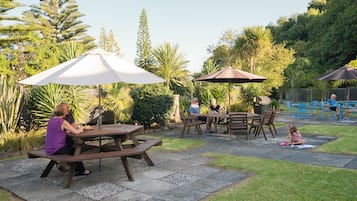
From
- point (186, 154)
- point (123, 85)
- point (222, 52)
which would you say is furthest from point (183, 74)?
point (222, 52)

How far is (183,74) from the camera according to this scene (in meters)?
13.3

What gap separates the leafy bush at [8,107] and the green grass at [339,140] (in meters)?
7.36

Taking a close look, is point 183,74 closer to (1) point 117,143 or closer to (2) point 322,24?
(1) point 117,143

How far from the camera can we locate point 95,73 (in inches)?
188

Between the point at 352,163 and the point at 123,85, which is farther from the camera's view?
the point at 123,85

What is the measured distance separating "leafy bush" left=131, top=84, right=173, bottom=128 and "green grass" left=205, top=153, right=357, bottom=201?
482 centimetres

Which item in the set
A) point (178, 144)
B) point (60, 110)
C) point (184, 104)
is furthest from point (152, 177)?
point (184, 104)

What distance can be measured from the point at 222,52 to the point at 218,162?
24.8 meters

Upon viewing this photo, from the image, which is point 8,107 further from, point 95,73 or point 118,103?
point 95,73

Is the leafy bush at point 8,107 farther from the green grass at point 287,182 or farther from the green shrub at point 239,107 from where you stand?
the green shrub at point 239,107

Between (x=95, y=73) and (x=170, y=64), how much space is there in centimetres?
821

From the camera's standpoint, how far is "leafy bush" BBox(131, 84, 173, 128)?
10281 millimetres

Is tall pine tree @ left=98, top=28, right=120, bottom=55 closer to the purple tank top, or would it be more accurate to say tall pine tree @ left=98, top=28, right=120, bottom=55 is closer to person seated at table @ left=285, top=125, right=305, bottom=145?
person seated at table @ left=285, top=125, right=305, bottom=145

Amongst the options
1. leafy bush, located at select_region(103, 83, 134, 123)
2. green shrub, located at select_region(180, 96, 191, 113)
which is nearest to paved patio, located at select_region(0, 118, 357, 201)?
leafy bush, located at select_region(103, 83, 134, 123)
